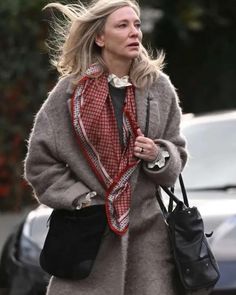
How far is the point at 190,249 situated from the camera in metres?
3.89

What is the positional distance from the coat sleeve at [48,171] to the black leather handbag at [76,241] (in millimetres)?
75

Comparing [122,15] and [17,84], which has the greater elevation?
[122,15]

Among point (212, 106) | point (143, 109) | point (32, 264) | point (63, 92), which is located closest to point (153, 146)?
point (143, 109)

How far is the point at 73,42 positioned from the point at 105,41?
130 millimetres

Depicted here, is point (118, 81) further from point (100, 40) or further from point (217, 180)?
point (217, 180)

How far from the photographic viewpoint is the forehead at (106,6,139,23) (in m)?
3.99

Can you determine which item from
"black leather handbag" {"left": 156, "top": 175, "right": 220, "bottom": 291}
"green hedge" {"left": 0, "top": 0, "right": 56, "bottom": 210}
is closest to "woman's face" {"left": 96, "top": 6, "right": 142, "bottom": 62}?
"black leather handbag" {"left": 156, "top": 175, "right": 220, "bottom": 291}

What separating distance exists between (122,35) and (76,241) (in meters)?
0.80

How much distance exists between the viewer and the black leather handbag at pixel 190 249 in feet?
12.7

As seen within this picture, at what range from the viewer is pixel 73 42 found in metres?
4.06

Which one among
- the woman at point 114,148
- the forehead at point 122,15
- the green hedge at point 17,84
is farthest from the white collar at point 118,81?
the green hedge at point 17,84

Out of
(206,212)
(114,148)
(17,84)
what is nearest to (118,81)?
(114,148)

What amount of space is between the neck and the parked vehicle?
3.81ft

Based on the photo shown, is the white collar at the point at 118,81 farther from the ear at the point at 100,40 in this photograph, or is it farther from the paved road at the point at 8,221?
the paved road at the point at 8,221
